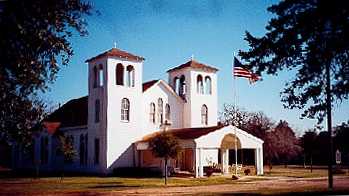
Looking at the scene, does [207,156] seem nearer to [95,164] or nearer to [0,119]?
[95,164]

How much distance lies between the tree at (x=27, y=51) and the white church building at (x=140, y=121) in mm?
19766

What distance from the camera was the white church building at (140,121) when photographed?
37.2m

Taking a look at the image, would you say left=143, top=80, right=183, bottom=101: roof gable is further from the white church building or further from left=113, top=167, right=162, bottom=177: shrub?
left=113, top=167, right=162, bottom=177: shrub

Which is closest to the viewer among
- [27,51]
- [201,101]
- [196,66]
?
[27,51]

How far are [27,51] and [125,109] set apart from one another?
2582 centimetres

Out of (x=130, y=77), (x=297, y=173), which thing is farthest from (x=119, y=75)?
(x=297, y=173)

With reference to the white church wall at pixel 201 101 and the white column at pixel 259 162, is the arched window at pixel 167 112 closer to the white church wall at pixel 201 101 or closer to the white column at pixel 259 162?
the white church wall at pixel 201 101

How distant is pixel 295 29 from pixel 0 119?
38.4 feet

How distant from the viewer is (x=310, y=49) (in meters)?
19.0

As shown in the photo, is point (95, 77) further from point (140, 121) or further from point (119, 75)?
point (140, 121)

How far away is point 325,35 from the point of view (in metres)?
18.7

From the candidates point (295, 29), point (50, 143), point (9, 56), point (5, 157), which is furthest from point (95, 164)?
point (9, 56)

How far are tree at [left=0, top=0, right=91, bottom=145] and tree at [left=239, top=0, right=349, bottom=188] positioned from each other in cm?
830

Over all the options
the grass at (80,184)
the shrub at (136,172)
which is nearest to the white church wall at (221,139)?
the grass at (80,184)
